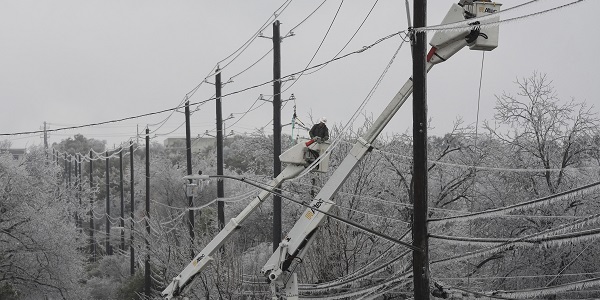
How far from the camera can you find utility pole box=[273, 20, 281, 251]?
16250 mm

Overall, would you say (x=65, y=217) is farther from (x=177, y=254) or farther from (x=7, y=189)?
(x=177, y=254)

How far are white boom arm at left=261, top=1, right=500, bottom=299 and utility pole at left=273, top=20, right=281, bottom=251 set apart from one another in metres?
5.01

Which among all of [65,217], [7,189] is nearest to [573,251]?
[7,189]

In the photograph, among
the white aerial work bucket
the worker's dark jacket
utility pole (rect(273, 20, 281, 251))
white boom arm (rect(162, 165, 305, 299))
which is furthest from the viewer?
utility pole (rect(273, 20, 281, 251))

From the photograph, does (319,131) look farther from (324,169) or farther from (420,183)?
(420,183)

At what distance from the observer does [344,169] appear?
1049 cm

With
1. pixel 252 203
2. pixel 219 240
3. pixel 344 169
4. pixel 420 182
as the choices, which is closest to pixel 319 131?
pixel 344 169

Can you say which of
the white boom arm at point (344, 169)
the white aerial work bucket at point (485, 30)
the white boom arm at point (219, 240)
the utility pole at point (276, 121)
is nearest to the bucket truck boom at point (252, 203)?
the white boom arm at point (219, 240)

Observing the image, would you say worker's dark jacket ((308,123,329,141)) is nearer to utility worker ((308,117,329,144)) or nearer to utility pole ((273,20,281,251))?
utility worker ((308,117,329,144))

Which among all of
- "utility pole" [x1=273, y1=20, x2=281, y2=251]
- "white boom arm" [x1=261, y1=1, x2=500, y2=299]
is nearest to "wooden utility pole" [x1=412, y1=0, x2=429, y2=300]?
"white boom arm" [x1=261, y1=1, x2=500, y2=299]

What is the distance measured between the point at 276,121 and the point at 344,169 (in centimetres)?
651

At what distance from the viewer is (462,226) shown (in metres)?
22.2

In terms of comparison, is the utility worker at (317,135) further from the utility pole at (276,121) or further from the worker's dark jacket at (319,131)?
the utility pole at (276,121)

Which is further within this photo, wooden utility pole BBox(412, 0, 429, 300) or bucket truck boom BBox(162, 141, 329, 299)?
bucket truck boom BBox(162, 141, 329, 299)
